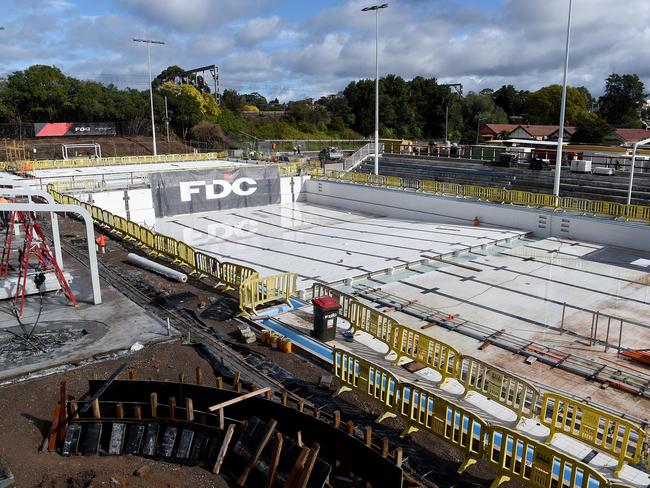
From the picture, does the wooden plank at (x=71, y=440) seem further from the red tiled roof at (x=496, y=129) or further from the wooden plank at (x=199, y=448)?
the red tiled roof at (x=496, y=129)

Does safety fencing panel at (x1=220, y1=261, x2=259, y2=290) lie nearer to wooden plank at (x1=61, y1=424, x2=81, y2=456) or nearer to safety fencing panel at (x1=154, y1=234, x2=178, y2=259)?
safety fencing panel at (x1=154, y1=234, x2=178, y2=259)

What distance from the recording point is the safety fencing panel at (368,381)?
735cm

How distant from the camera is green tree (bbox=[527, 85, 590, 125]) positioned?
269ft

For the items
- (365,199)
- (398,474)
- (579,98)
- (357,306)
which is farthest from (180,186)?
(579,98)

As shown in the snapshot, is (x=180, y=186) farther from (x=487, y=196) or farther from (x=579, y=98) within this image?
(x=579, y=98)

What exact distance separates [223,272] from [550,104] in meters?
85.7

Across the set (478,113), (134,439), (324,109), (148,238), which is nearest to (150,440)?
(134,439)

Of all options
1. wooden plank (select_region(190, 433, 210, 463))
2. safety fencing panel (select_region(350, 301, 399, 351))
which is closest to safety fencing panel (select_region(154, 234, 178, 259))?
safety fencing panel (select_region(350, 301, 399, 351))

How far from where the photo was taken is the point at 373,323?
10.7 m

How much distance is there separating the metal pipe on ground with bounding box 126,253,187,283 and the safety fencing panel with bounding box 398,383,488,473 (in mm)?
8759

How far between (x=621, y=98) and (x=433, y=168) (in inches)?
2664

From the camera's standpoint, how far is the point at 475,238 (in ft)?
70.7

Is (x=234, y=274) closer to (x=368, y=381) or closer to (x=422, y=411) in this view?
(x=368, y=381)

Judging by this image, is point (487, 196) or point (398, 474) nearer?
point (398, 474)
